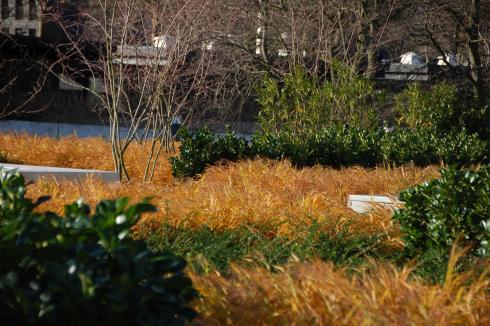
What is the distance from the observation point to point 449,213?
A: 606 centimetres

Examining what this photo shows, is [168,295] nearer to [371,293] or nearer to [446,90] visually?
[371,293]

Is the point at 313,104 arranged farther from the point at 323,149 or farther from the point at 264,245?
the point at 264,245

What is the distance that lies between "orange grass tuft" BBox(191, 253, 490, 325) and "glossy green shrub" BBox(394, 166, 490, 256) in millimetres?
1464

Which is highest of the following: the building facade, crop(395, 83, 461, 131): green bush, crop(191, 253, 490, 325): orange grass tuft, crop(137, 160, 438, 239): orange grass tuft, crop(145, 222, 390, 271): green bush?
the building facade

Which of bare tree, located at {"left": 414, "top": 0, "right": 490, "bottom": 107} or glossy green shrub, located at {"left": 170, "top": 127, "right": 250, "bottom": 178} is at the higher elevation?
bare tree, located at {"left": 414, "top": 0, "right": 490, "bottom": 107}

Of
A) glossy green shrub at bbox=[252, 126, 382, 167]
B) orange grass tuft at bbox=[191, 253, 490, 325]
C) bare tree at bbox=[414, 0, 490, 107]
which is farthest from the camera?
bare tree at bbox=[414, 0, 490, 107]

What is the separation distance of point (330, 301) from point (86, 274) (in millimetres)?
1425

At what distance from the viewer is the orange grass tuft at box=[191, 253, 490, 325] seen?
13.1 feet

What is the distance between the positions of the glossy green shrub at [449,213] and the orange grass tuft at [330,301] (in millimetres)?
1464

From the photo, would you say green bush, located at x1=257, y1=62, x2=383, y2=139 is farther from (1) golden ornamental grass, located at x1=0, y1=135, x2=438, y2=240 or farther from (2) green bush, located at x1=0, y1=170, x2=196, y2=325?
(2) green bush, located at x1=0, y1=170, x2=196, y2=325

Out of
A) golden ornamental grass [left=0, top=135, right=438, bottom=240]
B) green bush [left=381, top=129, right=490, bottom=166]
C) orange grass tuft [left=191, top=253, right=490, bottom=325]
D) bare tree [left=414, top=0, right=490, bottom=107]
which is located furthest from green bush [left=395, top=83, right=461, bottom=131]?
orange grass tuft [left=191, top=253, right=490, bottom=325]

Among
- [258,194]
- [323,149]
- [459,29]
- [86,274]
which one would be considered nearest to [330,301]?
[86,274]

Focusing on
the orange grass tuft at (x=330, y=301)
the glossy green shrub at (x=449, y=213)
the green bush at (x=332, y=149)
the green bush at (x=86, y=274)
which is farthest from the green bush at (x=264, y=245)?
the green bush at (x=332, y=149)

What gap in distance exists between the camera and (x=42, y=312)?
3.27 metres
